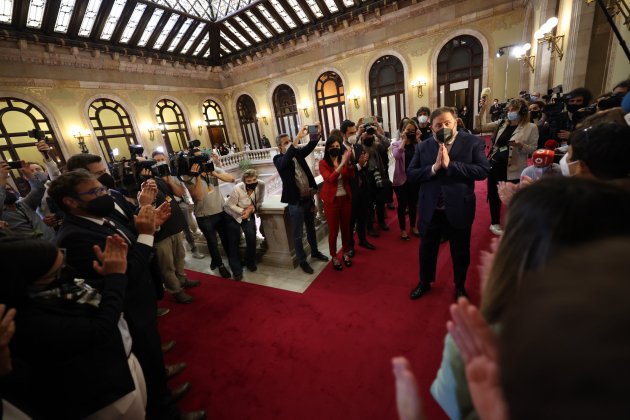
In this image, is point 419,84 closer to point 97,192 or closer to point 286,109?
point 286,109

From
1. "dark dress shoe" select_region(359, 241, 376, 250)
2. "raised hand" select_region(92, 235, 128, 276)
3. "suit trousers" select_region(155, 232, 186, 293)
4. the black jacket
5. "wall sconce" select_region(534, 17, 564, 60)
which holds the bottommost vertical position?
"dark dress shoe" select_region(359, 241, 376, 250)

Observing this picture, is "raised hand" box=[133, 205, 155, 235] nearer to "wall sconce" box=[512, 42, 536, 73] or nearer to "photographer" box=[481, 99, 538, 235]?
"photographer" box=[481, 99, 538, 235]

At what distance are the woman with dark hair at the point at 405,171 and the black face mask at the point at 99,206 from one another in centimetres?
320

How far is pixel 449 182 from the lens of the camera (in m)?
2.39

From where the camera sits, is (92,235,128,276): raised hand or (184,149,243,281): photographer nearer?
(92,235,128,276): raised hand

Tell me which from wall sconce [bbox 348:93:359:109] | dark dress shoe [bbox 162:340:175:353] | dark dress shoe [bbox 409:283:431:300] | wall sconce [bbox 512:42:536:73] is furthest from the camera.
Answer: wall sconce [bbox 348:93:359:109]

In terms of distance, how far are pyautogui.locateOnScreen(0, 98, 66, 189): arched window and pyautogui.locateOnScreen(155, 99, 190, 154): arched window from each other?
15.6 ft

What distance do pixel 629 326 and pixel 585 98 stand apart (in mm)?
5069

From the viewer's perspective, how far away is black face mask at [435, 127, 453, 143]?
2.25 metres

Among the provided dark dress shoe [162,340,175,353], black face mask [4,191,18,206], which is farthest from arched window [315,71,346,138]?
dark dress shoe [162,340,175,353]

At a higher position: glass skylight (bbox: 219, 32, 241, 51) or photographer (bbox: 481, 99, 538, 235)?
glass skylight (bbox: 219, 32, 241, 51)

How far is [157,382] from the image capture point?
1855 mm

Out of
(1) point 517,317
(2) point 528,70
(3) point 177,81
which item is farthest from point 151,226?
(3) point 177,81

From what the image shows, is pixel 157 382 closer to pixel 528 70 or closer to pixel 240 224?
pixel 240 224
